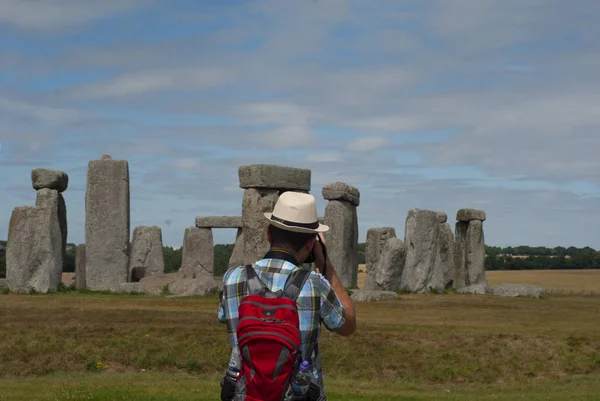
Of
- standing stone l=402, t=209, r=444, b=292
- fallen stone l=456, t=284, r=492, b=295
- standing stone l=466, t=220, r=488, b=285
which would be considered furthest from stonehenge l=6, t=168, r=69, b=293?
standing stone l=466, t=220, r=488, b=285

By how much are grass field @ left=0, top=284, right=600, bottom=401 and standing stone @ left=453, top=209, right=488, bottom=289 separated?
13893 millimetres

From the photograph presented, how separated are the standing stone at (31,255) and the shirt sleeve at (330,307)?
19.3m

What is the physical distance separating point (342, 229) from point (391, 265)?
185 cm

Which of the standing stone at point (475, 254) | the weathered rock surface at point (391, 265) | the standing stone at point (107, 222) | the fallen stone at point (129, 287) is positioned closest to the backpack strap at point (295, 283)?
the fallen stone at point (129, 287)

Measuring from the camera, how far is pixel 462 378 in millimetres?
15445

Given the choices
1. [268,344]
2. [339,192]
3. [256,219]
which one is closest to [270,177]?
[256,219]

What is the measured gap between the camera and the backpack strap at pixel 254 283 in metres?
5.35

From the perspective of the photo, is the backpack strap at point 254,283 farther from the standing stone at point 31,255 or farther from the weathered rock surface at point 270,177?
the standing stone at point 31,255

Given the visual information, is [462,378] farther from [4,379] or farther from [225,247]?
[225,247]

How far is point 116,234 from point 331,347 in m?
11.3

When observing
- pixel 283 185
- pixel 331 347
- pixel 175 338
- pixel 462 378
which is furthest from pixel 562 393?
pixel 283 185

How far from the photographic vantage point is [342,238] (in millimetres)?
27781

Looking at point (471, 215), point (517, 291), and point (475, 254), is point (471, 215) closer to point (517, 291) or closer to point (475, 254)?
point (475, 254)

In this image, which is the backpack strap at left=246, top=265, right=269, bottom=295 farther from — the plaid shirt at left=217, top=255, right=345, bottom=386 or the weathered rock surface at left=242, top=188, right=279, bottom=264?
the weathered rock surface at left=242, top=188, right=279, bottom=264
